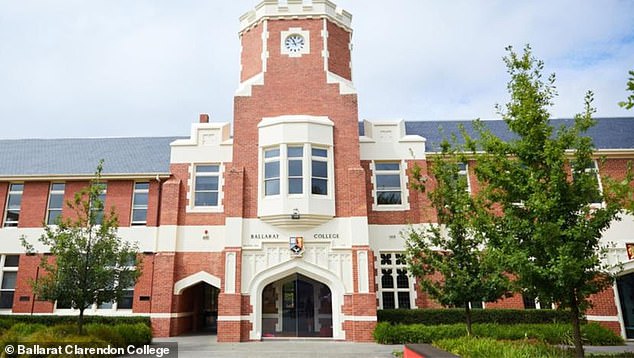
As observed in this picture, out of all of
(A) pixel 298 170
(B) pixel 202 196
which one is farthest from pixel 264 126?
(B) pixel 202 196

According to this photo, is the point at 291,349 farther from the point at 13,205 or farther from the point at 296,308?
the point at 13,205

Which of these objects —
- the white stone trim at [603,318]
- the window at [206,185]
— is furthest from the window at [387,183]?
the white stone trim at [603,318]

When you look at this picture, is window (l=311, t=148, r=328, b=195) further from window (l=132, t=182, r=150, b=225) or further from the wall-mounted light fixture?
window (l=132, t=182, r=150, b=225)

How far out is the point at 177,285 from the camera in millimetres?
18391

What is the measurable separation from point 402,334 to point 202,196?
33.5 feet

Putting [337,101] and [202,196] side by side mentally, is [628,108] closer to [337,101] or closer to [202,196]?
[337,101]

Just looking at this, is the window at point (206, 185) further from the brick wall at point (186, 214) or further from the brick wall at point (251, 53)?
the brick wall at point (251, 53)

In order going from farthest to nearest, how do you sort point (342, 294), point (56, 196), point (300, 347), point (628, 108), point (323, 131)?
point (56, 196), point (323, 131), point (342, 294), point (300, 347), point (628, 108)

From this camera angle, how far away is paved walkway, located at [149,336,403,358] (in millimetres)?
12945

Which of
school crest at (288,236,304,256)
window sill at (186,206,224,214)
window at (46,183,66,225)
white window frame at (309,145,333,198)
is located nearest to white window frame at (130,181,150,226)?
window sill at (186,206,224,214)

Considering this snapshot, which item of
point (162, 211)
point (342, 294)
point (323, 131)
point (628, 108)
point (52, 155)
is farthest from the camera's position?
point (52, 155)

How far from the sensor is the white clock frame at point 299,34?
19.3m

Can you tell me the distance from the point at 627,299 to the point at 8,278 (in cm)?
2676

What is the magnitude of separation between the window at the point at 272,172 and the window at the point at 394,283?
538cm
